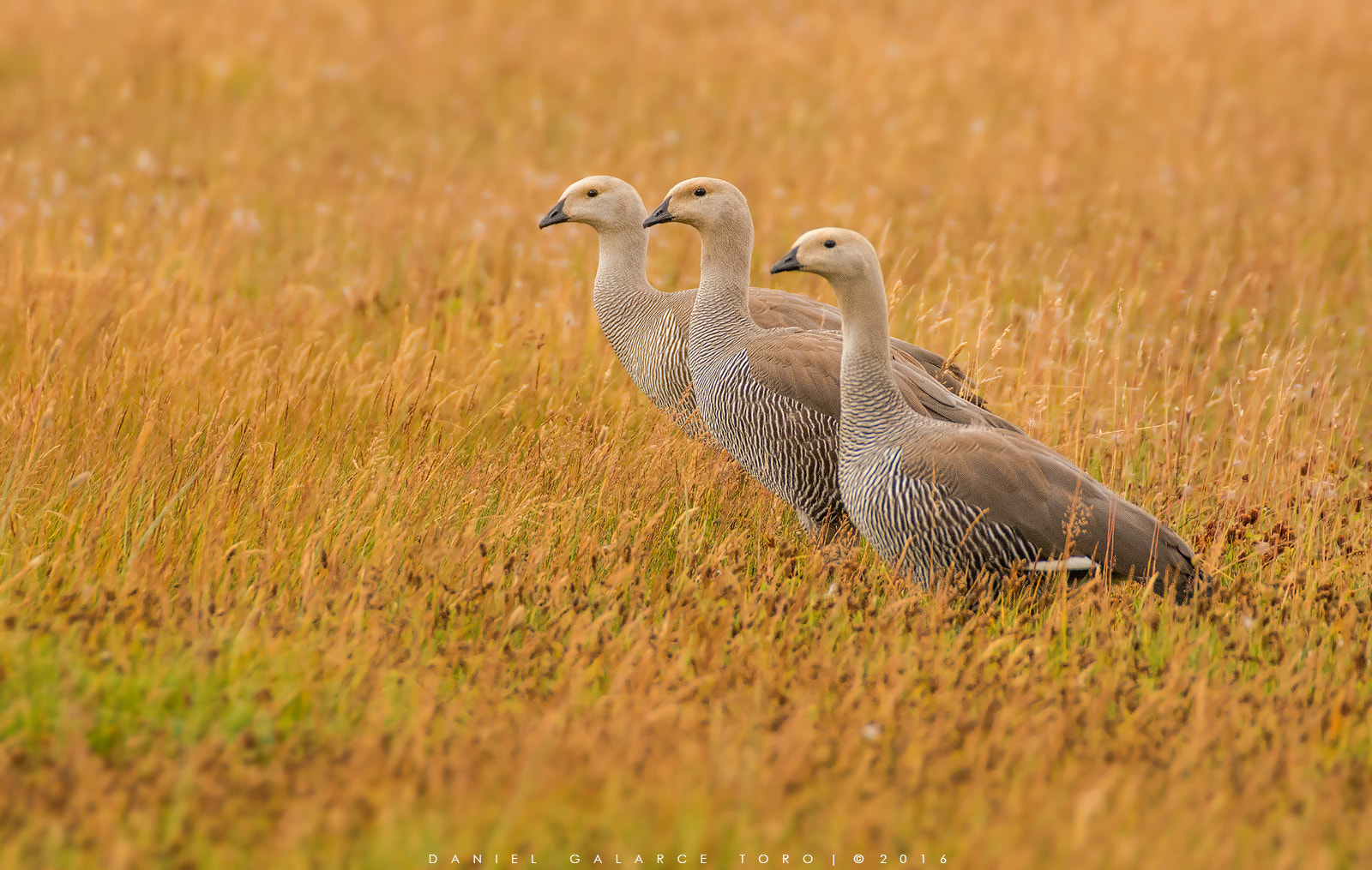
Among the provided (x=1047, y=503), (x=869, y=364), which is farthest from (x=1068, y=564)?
(x=869, y=364)

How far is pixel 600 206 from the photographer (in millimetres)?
6625

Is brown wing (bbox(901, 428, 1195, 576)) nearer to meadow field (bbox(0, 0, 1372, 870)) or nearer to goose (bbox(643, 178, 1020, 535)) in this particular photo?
meadow field (bbox(0, 0, 1372, 870))

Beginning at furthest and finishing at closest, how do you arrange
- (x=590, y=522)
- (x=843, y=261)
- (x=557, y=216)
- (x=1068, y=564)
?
(x=557, y=216), (x=590, y=522), (x=843, y=261), (x=1068, y=564)

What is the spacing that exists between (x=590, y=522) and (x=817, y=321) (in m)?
1.77

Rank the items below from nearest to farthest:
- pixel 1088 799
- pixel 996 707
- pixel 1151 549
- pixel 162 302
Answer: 1. pixel 1088 799
2. pixel 996 707
3. pixel 1151 549
4. pixel 162 302

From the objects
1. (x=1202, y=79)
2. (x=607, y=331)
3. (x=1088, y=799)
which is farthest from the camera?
(x=1202, y=79)

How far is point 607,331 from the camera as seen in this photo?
6.68 m

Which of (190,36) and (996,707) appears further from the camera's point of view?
(190,36)

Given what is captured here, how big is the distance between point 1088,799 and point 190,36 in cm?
1348

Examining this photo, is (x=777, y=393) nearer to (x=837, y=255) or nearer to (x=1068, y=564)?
(x=837, y=255)

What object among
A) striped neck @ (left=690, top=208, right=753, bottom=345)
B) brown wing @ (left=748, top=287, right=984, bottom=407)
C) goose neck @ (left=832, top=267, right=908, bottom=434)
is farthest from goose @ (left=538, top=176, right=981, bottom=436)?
goose neck @ (left=832, top=267, right=908, bottom=434)

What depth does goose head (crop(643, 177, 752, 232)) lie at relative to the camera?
585 centimetres

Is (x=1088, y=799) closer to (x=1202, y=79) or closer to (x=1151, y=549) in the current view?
(x=1151, y=549)

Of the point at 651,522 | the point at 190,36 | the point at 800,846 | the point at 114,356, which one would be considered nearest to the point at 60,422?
the point at 114,356
